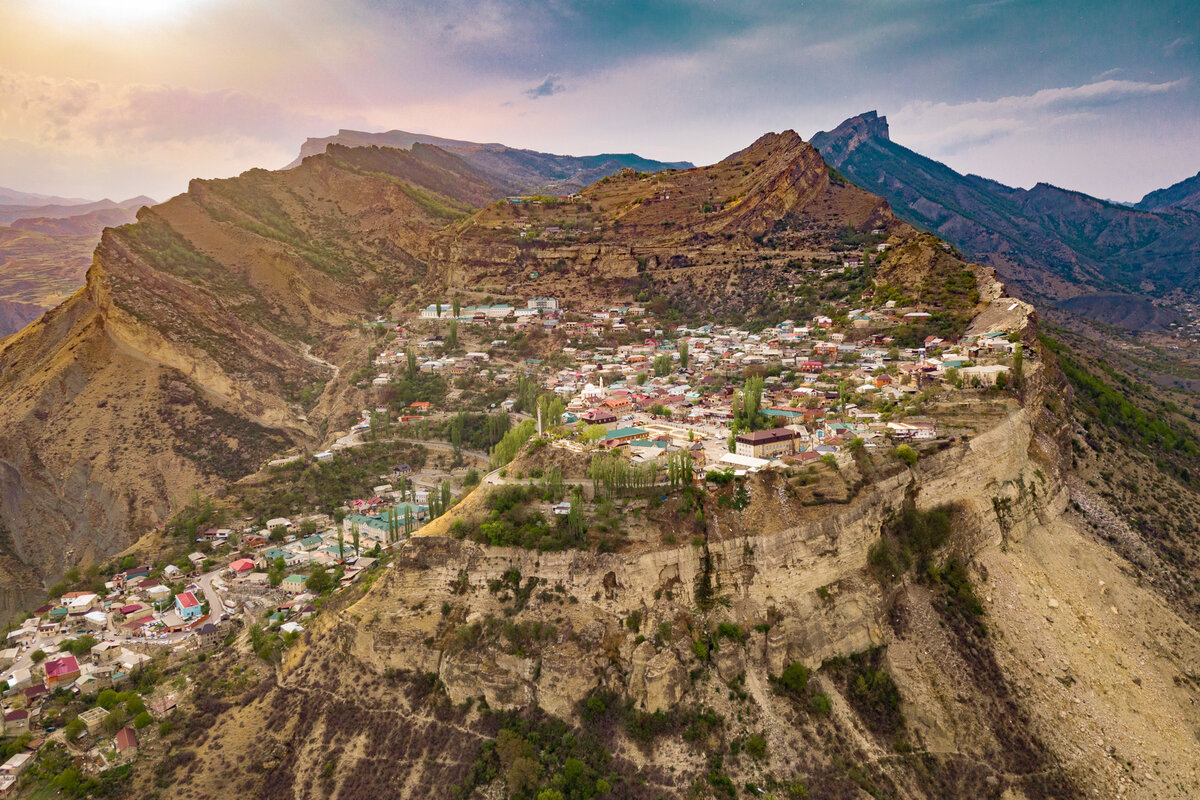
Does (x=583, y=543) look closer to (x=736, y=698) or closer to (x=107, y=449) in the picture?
(x=736, y=698)

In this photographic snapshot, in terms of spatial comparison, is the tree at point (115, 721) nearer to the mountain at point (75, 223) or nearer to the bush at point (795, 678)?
the bush at point (795, 678)

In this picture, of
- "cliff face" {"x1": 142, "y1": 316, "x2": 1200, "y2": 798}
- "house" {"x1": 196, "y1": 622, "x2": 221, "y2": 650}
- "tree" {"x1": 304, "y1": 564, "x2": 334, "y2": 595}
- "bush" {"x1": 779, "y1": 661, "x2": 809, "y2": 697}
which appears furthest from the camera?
"tree" {"x1": 304, "y1": 564, "x2": 334, "y2": 595}

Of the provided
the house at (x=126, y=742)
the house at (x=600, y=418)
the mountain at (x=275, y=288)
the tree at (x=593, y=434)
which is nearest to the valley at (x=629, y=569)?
the house at (x=126, y=742)

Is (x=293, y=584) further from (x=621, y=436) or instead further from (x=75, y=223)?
(x=75, y=223)

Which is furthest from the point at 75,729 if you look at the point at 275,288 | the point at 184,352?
the point at 275,288

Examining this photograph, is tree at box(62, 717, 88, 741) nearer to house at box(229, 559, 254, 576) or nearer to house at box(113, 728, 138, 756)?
house at box(113, 728, 138, 756)

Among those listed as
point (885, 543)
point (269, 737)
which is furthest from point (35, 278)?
point (885, 543)

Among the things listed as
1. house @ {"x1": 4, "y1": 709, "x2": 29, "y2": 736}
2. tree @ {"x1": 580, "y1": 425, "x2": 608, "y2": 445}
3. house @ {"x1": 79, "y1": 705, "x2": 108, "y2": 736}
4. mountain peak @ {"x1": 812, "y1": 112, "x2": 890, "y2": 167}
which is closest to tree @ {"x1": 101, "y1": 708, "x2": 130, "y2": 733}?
house @ {"x1": 79, "y1": 705, "x2": 108, "y2": 736}
